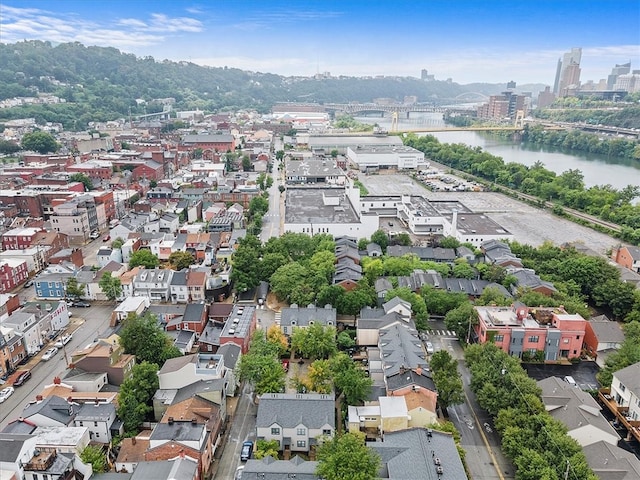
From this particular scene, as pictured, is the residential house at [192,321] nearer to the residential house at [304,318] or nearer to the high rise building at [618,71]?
the residential house at [304,318]

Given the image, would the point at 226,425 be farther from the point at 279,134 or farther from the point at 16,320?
the point at 279,134

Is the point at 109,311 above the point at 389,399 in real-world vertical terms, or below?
below

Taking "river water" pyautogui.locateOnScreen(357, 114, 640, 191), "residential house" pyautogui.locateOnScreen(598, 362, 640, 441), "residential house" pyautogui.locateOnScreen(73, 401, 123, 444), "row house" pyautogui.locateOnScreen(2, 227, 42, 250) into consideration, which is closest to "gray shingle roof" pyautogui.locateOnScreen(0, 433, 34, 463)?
"residential house" pyautogui.locateOnScreen(73, 401, 123, 444)

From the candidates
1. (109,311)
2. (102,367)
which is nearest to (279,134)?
(109,311)

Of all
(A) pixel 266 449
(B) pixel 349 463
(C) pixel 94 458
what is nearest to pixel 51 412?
(C) pixel 94 458

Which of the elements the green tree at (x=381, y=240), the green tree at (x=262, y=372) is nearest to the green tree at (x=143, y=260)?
the green tree at (x=262, y=372)

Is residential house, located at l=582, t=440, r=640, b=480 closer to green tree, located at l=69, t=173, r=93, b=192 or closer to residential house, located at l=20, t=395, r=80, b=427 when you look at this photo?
residential house, located at l=20, t=395, r=80, b=427
